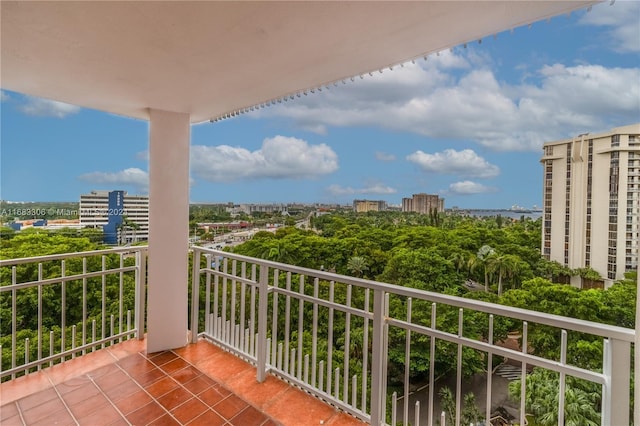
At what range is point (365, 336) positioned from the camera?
70.2 inches

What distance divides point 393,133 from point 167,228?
699 inches

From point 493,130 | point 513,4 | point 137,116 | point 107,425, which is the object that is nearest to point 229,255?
point 107,425

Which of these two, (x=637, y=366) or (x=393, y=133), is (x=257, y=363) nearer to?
(x=637, y=366)

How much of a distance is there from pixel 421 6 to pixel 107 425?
307 cm

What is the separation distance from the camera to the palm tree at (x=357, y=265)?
15.4m

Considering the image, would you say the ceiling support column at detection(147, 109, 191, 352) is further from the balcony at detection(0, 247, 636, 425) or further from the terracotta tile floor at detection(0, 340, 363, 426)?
the terracotta tile floor at detection(0, 340, 363, 426)

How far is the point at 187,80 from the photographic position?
6.99 ft

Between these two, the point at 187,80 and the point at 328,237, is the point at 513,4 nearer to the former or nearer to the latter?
the point at 187,80

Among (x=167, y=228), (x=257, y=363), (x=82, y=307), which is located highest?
(x=167, y=228)

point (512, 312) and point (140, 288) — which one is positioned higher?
point (512, 312)

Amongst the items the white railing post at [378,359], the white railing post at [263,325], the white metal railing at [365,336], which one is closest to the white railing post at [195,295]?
the white metal railing at [365,336]

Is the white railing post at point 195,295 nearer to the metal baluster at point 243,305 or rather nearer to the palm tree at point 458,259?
the metal baluster at point 243,305

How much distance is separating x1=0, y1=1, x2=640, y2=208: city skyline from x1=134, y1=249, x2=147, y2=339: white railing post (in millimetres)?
677

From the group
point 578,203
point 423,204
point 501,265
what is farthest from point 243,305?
point 501,265
